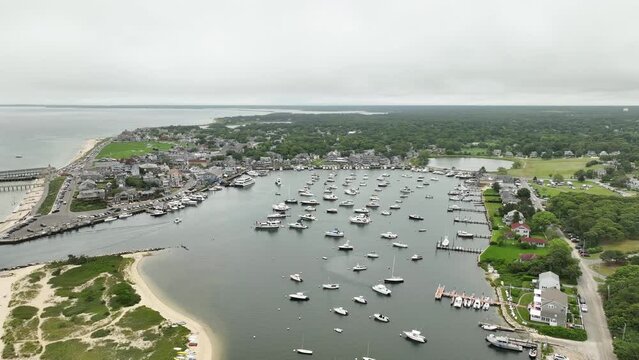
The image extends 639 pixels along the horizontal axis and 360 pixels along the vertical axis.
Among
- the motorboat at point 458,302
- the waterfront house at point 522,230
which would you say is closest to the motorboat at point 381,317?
the motorboat at point 458,302

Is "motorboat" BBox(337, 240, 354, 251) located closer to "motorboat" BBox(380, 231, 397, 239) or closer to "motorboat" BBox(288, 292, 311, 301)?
"motorboat" BBox(380, 231, 397, 239)

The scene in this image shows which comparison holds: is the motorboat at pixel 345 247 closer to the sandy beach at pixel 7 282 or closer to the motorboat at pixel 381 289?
the motorboat at pixel 381 289

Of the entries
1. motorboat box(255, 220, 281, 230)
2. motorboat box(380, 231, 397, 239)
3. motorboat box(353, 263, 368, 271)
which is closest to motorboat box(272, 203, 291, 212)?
motorboat box(255, 220, 281, 230)

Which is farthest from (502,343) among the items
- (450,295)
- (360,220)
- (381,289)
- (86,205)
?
(86,205)

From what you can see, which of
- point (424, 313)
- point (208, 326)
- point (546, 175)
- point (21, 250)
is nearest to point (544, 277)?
point (424, 313)

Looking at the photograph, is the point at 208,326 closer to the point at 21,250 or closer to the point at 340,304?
the point at 340,304

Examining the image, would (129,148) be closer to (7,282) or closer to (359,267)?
(7,282)
